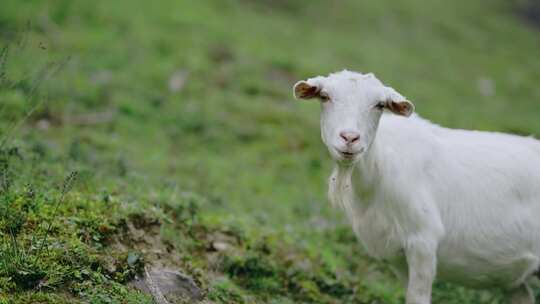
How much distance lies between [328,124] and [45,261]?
8.04 ft

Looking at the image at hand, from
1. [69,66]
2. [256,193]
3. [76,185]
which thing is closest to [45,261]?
[76,185]

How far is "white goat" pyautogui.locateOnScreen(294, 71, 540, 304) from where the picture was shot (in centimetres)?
532

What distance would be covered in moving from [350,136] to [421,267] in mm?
1494

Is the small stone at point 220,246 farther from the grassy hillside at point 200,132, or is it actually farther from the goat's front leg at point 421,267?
the goat's front leg at point 421,267

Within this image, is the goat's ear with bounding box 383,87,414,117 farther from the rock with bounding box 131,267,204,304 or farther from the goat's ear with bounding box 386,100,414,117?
the rock with bounding box 131,267,204,304

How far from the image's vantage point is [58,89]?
490 inches

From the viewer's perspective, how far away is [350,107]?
16.0 feet

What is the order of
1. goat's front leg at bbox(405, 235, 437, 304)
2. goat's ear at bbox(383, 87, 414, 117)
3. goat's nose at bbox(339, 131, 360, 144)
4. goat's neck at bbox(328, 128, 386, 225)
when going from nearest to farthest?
1. goat's nose at bbox(339, 131, 360, 144)
2. goat's ear at bbox(383, 87, 414, 117)
3. goat's front leg at bbox(405, 235, 437, 304)
4. goat's neck at bbox(328, 128, 386, 225)

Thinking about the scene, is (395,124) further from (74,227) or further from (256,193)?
(256,193)

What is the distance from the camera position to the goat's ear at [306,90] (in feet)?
16.9

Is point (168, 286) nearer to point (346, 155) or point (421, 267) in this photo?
point (346, 155)

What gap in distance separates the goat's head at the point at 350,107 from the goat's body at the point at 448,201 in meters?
0.51

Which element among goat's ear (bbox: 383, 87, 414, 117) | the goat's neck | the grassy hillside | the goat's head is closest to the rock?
the grassy hillside

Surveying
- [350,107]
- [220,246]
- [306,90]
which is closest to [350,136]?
[350,107]
